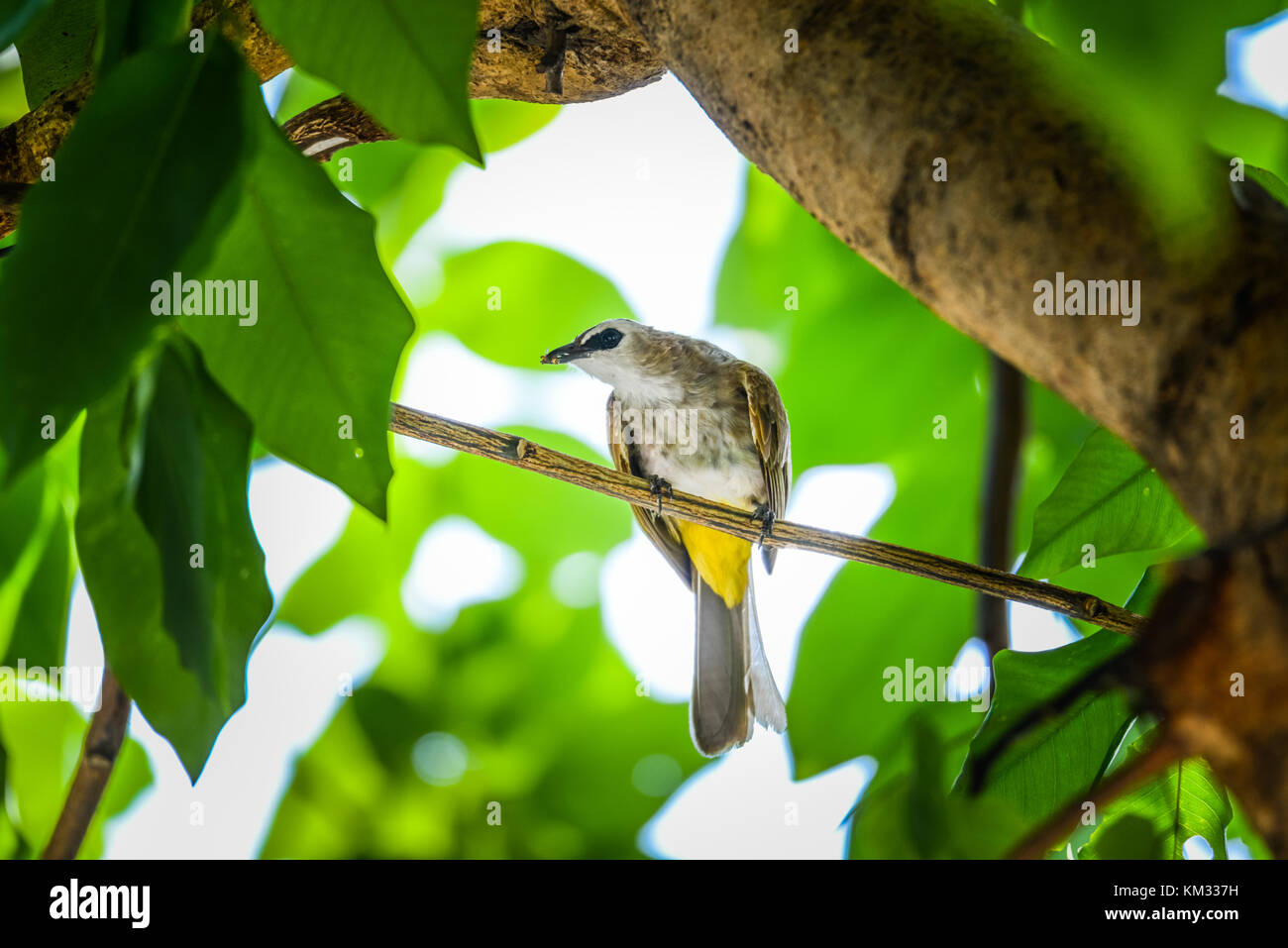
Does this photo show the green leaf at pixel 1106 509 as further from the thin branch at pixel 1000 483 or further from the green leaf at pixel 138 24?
the green leaf at pixel 138 24

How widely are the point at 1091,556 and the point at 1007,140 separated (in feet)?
2.54

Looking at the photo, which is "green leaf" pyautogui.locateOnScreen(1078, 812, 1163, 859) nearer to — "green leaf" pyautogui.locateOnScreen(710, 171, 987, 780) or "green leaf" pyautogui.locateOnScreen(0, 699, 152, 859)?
"green leaf" pyautogui.locateOnScreen(710, 171, 987, 780)

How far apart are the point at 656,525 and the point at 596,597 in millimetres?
A: 340

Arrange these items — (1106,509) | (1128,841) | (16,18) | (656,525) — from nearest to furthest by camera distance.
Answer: (16,18), (1128,841), (1106,509), (656,525)

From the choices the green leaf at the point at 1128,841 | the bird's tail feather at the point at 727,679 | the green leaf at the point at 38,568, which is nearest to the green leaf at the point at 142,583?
the green leaf at the point at 38,568

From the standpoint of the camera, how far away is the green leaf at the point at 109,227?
570 millimetres

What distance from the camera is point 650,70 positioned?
1.20m

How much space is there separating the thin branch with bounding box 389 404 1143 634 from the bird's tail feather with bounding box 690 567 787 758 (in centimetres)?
115

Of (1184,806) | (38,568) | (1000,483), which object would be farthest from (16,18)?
(1000,483)

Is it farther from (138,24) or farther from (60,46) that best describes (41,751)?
(138,24)

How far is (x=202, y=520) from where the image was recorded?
0.75m

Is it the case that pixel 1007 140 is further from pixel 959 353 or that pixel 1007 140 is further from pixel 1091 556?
pixel 959 353

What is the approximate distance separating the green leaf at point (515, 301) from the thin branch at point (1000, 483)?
818mm

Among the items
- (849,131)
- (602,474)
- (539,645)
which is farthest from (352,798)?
(849,131)
